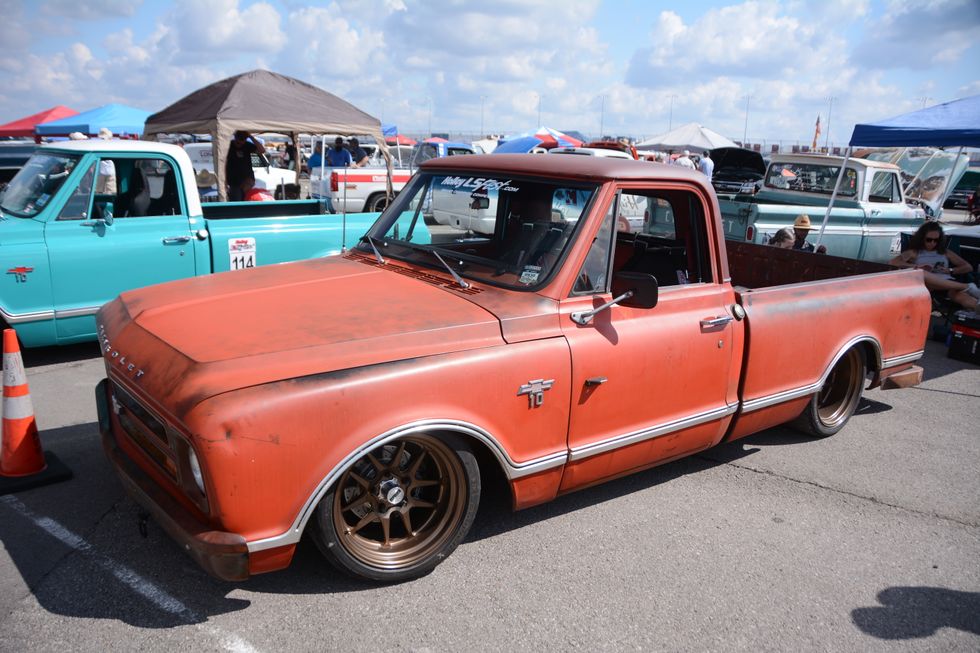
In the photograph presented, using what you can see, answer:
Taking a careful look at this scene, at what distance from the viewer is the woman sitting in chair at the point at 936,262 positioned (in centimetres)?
799

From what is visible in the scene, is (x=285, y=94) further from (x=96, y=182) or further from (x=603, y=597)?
(x=603, y=597)

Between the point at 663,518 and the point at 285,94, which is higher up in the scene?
the point at 285,94

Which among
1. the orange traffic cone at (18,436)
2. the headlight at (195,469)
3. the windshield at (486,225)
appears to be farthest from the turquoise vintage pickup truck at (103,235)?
the headlight at (195,469)

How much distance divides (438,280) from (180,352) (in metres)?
1.34

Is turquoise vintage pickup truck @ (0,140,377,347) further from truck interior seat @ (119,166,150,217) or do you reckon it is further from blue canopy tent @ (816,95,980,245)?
blue canopy tent @ (816,95,980,245)

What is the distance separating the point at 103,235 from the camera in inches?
235

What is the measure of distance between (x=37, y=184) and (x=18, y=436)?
3.21 metres

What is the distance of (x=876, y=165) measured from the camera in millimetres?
11195

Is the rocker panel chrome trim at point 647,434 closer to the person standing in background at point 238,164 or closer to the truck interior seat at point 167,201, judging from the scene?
the truck interior seat at point 167,201

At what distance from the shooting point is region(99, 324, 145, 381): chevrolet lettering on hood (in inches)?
116

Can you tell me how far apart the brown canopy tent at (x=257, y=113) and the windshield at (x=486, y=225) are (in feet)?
21.4

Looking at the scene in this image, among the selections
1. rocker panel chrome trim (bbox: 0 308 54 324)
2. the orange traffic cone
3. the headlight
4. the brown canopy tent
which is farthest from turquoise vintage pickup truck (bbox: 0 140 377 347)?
the brown canopy tent

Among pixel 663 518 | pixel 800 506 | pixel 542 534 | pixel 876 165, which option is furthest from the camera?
pixel 876 165

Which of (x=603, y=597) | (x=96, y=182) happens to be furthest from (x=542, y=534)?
(x=96, y=182)
